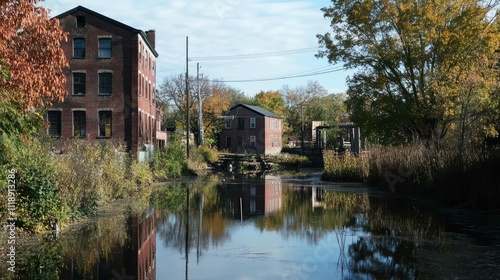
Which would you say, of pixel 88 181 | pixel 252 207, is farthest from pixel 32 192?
pixel 252 207

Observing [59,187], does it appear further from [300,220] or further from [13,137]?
[300,220]

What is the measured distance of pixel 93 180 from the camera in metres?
18.5

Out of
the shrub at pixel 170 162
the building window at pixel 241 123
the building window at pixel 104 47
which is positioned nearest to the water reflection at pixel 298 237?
the shrub at pixel 170 162

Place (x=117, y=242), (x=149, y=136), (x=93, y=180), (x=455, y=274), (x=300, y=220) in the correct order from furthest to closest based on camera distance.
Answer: (x=149, y=136)
(x=93, y=180)
(x=300, y=220)
(x=117, y=242)
(x=455, y=274)

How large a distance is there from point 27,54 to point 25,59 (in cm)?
19

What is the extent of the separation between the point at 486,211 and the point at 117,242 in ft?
40.0

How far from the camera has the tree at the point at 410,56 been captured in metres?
30.4

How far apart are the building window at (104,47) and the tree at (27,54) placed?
3401 cm

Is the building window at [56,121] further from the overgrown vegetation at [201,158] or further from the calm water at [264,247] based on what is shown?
the calm water at [264,247]

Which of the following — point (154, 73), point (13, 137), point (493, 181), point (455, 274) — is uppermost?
point (154, 73)

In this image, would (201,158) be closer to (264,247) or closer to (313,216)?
(313,216)

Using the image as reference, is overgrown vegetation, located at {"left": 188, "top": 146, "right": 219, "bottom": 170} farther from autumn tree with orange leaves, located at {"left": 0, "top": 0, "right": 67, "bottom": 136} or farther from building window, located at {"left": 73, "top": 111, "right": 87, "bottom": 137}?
autumn tree with orange leaves, located at {"left": 0, "top": 0, "right": 67, "bottom": 136}

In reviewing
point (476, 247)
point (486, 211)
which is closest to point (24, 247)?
point (476, 247)

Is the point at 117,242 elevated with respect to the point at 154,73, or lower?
lower
